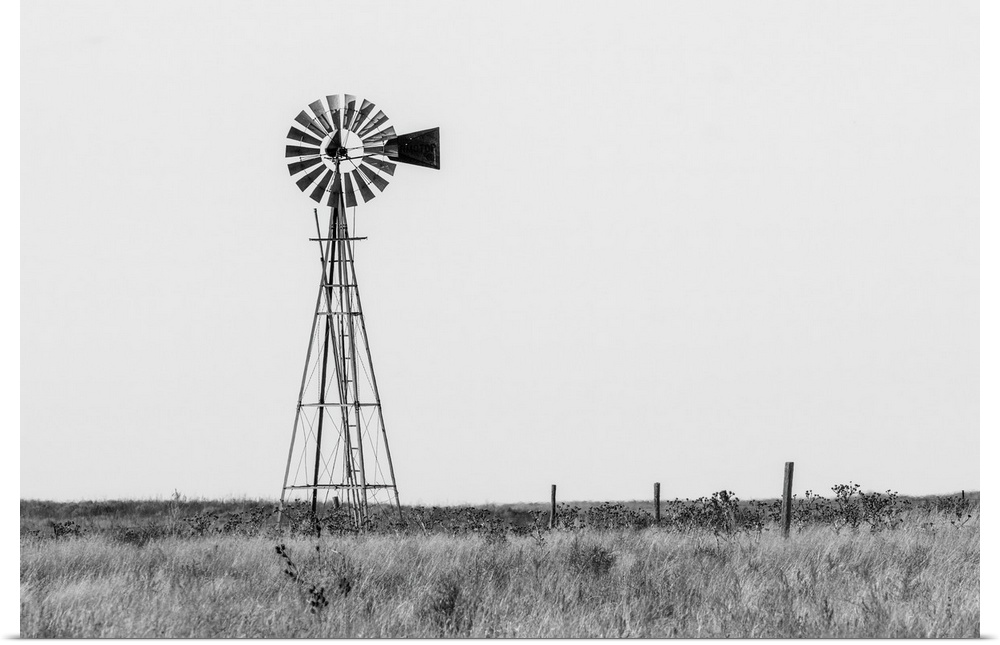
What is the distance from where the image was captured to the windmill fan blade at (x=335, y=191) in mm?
19188

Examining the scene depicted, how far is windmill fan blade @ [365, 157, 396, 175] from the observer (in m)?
19.0

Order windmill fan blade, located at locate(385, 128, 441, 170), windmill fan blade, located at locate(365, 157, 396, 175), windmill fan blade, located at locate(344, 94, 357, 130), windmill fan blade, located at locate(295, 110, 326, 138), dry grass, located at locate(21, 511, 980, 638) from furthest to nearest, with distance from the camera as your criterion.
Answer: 1. windmill fan blade, located at locate(365, 157, 396, 175)
2. windmill fan blade, located at locate(295, 110, 326, 138)
3. windmill fan blade, located at locate(344, 94, 357, 130)
4. windmill fan blade, located at locate(385, 128, 441, 170)
5. dry grass, located at locate(21, 511, 980, 638)

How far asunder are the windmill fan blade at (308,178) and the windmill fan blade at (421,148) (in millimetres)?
1423

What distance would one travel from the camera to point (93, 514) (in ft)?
111

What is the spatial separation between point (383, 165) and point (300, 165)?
1.22m

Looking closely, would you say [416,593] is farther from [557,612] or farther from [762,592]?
[762,592]

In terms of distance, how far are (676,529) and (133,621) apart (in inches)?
379

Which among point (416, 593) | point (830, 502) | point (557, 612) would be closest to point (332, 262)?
point (416, 593)

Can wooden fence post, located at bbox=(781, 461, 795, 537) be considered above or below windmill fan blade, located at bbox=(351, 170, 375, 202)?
below

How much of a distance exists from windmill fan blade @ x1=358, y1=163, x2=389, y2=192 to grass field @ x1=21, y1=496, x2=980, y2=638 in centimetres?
512

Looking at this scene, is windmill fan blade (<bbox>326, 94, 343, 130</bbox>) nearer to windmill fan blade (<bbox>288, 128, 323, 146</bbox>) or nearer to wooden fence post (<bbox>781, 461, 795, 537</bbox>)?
windmill fan blade (<bbox>288, 128, 323, 146</bbox>)

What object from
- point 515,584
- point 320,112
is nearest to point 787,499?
point 515,584

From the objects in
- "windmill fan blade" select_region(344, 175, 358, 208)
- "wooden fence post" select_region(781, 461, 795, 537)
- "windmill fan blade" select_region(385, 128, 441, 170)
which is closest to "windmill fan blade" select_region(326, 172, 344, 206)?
"windmill fan blade" select_region(344, 175, 358, 208)

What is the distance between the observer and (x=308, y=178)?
19.1 metres
